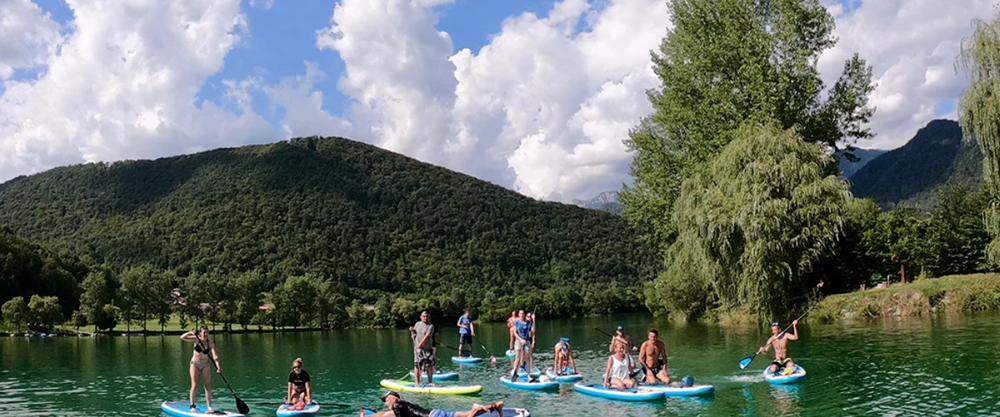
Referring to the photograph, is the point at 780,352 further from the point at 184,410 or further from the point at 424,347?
the point at 184,410

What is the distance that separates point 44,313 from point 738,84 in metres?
77.0

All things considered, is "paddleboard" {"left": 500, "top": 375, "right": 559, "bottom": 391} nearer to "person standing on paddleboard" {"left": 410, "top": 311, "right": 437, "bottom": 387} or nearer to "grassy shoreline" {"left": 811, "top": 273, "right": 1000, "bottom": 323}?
"person standing on paddleboard" {"left": 410, "top": 311, "right": 437, "bottom": 387}

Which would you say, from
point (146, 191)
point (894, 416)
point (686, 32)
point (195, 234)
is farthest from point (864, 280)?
point (146, 191)

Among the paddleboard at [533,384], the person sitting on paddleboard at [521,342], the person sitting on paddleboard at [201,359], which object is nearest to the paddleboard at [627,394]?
the paddleboard at [533,384]

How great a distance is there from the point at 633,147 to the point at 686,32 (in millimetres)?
7648

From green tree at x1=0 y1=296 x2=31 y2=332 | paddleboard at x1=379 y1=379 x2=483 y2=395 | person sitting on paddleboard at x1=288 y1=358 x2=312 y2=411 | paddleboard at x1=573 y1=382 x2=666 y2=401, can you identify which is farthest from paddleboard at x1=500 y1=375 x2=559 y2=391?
green tree at x1=0 y1=296 x2=31 y2=332

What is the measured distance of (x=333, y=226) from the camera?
6260 inches

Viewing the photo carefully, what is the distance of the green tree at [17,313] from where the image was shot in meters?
80.6

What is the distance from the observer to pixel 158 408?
20453 mm

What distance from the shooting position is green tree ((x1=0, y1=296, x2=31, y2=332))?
3174 inches

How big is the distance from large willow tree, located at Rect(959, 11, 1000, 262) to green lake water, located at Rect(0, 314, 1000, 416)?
607 centimetres

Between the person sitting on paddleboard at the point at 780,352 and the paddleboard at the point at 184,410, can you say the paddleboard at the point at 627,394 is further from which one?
the paddleboard at the point at 184,410

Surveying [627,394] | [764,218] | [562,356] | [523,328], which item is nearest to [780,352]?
[627,394]

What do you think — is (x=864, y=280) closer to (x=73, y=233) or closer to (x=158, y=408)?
(x=158, y=408)
